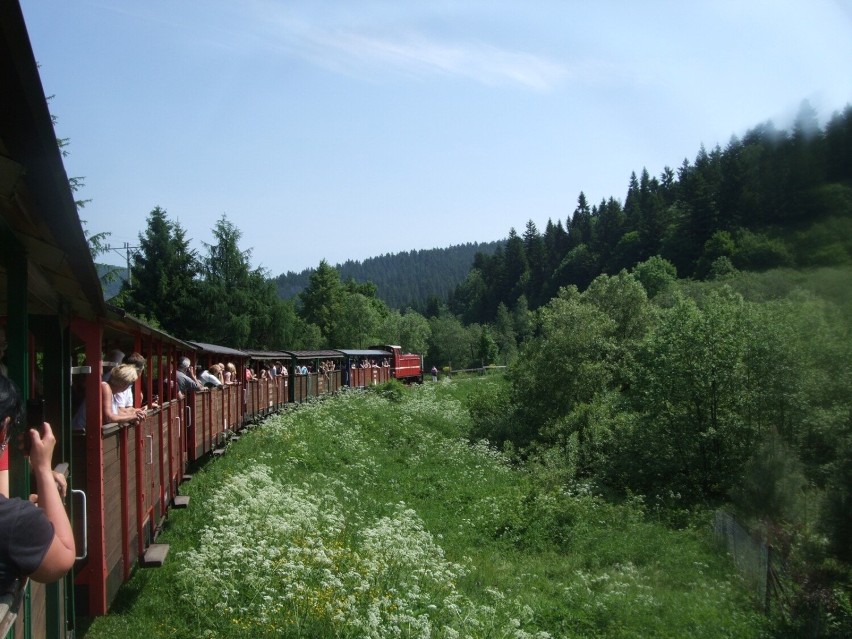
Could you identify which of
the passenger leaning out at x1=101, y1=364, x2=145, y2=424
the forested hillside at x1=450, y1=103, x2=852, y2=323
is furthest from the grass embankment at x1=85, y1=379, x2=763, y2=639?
the forested hillside at x1=450, y1=103, x2=852, y2=323

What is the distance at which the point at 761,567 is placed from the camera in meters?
14.0

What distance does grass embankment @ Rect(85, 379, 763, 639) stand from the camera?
8.07m

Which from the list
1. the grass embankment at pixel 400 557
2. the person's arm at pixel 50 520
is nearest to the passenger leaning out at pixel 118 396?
the grass embankment at pixel 400 557

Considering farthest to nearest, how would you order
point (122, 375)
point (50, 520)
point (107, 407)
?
point (122, 375) < point (107, 407) < point (50, 520)

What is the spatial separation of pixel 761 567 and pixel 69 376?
12.6 meters

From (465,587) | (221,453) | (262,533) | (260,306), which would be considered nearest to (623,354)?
(221,453)

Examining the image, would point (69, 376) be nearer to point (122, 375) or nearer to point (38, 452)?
point (122, 375)

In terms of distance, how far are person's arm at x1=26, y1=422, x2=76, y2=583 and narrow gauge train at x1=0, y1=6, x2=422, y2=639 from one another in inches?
5.5

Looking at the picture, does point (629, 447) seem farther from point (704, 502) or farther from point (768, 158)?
point (768, 158)

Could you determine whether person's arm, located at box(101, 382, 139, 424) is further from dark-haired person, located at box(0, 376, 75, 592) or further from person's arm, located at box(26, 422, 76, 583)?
dark-haired person, located at box(0, 376, 75, 592)

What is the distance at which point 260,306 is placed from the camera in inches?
2138

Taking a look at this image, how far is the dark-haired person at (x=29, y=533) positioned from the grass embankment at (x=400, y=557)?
5.00 m

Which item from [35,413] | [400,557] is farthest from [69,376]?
[400,557]

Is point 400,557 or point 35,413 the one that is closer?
point 35,413
